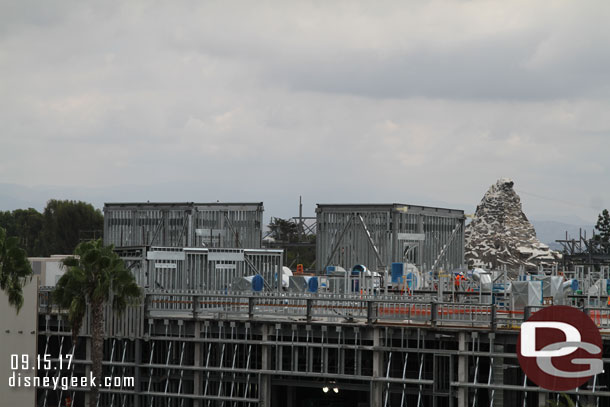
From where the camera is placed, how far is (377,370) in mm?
37312

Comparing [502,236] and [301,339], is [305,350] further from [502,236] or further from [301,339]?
[502,236]

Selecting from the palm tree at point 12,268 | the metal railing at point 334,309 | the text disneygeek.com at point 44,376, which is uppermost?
the palm tree at point 12,268

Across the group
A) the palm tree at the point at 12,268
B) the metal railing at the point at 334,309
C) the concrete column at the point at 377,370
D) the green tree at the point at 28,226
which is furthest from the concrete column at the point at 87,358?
the green tree at the point at 28,226

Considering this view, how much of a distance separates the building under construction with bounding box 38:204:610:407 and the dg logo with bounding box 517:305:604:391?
1.62 feet

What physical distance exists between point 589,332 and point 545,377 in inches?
88.3

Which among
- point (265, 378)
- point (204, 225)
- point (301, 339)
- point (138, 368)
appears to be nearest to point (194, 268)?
point (138, 368)

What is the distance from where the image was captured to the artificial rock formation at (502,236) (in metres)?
85.9

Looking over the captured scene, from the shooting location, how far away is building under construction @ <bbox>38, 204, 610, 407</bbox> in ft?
118

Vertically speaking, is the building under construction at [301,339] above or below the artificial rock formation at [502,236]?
below

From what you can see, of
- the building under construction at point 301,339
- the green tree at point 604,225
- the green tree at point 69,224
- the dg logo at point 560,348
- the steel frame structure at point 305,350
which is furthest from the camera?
the green tree at point 69,224

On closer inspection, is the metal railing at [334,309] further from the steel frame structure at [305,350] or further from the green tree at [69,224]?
the green tree at [69,224]

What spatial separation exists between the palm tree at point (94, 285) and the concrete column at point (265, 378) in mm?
5463

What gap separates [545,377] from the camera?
3438cm

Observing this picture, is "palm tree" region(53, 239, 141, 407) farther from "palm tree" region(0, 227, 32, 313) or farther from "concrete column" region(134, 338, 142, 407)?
"palm tree" region(0, 227, 32, 313)
